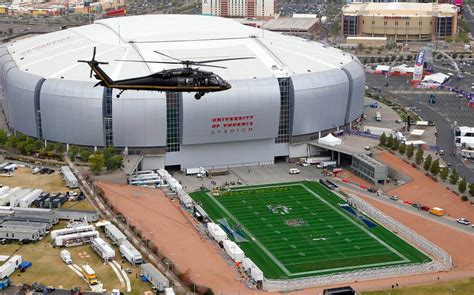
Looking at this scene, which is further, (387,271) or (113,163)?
(113,163)

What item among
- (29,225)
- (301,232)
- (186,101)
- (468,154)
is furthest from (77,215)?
(468,154)

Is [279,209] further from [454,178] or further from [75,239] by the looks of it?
[75,239]

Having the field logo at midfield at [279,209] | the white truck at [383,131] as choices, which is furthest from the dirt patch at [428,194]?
the field logo at midfield at [279,209]

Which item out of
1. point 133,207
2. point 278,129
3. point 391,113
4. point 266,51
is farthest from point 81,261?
point 391,113

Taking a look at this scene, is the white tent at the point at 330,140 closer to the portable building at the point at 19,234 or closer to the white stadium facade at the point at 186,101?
the white stadium facade at the point at 186,101

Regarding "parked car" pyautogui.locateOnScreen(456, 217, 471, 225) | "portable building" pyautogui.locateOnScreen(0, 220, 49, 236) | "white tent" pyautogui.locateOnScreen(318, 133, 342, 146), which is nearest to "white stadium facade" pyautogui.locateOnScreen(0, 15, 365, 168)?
"white tent" pyautogui.locateOnScreen(318, 133, 342, 146)

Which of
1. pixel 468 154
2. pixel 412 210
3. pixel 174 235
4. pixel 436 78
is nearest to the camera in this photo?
pixel 174 235
